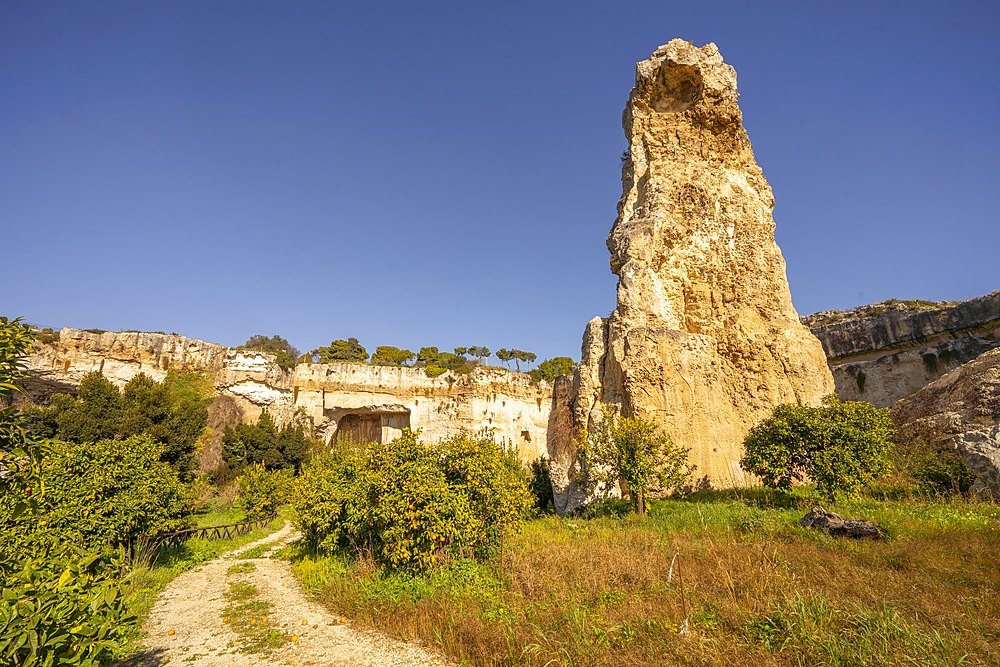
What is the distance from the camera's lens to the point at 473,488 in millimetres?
7871

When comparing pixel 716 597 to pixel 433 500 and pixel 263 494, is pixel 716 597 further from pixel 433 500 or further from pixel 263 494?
pixel 263 494

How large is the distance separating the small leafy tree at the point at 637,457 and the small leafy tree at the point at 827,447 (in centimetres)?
174

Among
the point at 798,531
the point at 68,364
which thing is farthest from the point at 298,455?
the point at 798,531

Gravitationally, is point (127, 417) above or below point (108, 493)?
above

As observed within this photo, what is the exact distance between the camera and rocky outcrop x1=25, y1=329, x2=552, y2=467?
89.7 ft

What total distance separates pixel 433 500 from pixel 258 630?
8.98 ft

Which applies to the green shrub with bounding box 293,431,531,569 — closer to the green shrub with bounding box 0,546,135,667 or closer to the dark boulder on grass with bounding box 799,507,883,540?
the green shrub with bounding box 0,546,135,667

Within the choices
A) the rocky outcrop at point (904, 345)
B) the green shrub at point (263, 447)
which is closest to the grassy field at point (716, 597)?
the green shrub at point (263, 447)

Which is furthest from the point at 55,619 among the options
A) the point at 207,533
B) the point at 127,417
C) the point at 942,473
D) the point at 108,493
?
the point at 127,417

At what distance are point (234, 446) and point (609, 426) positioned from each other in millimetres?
21569

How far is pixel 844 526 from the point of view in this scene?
7.46 metres

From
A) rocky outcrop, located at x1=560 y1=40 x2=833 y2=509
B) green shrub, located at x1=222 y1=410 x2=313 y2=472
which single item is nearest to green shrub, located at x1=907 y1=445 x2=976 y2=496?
rocky outcrop, located at x1=560 y1=40 x2=833 y2=509

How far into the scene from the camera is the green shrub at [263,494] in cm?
1986

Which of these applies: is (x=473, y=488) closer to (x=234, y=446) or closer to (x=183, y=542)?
(x=183, y=542)
